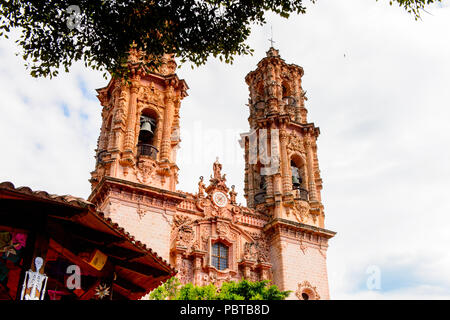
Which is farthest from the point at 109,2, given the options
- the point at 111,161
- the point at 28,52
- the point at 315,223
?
the point at 315,223

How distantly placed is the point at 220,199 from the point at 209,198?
62 centimetres

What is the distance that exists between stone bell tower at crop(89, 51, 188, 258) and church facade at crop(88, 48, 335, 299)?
47 mm

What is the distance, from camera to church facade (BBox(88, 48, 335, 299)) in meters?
21.4

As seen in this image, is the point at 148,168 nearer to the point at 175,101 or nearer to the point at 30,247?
the point at 175,101

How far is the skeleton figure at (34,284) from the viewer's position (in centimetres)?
639

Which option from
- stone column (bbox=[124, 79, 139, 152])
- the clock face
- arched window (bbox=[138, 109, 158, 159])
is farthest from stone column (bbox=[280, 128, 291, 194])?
stone column (bbox=[124, 79, 139, 152])

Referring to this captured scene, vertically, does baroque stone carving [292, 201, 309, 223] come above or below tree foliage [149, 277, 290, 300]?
above

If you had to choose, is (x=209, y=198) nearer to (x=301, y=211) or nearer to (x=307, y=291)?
(x=301, y=211)

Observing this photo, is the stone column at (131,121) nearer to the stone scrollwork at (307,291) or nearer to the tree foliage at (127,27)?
the stone scrollwork at (307,291)

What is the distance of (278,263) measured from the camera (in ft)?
77.6

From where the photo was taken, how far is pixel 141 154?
23312 millimetres

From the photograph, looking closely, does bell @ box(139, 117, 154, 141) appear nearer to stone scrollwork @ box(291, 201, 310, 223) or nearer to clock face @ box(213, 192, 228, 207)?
clock face @ box(213, 192, 228, 207)

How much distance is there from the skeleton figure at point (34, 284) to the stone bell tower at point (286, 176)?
1770 centimetres
